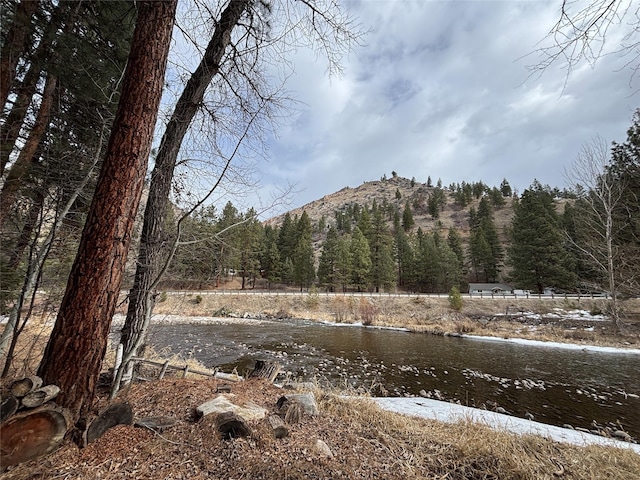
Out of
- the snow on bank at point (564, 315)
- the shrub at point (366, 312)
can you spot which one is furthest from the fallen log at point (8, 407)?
the snow on bank at point (564, 315)

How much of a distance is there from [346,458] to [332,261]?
3444 cm

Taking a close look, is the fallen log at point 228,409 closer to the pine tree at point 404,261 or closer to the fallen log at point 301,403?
the fallen log at point 301,403

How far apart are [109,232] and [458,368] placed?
10190 millimetres

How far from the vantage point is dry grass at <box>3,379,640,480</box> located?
1996 mm

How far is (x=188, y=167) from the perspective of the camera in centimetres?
376

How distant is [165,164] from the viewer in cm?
367

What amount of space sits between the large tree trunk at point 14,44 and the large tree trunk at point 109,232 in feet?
5.15

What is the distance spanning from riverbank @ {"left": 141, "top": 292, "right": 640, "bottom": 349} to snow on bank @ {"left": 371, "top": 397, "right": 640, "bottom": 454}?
1122 cm

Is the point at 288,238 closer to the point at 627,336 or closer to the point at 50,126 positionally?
the point at 627,336

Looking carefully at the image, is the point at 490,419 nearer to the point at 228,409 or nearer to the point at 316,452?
the point at 316,452

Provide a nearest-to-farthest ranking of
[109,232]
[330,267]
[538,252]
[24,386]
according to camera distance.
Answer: [24,386] → [109,232] → [538,252] → [330,267]

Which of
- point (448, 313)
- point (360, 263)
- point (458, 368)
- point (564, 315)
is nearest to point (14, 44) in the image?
point (458, 368)

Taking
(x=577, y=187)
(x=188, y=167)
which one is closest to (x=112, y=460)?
(x=188, y=167)

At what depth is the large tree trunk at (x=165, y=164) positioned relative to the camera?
3.56m
